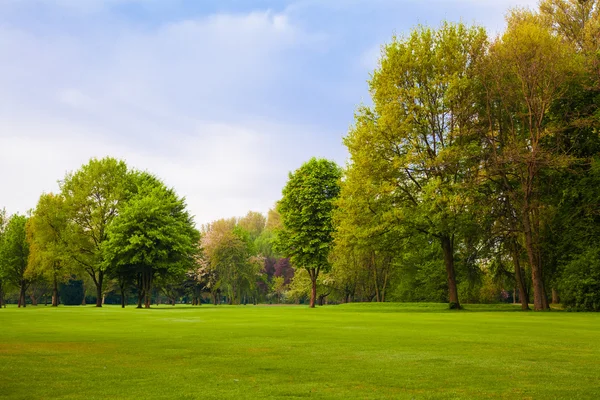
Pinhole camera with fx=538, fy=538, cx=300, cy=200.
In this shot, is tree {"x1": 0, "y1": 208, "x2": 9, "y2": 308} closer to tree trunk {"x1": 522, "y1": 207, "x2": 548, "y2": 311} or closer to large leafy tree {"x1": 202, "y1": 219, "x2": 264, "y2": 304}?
large leafy tree {"x1": 202, "y1": 219, "x2": 264, "y2": 304}

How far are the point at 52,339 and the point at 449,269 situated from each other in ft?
120

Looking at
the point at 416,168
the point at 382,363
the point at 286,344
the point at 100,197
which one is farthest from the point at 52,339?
the point at 100,197

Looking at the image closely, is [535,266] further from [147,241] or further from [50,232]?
[50,232]

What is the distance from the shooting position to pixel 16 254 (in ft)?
294

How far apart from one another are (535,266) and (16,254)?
3186 inches

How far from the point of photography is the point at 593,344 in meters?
16.5

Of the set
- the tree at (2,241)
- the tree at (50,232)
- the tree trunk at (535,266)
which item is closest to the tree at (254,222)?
the tree at (2,241)

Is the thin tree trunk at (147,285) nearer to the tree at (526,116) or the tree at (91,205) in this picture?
the tree at (91,205)

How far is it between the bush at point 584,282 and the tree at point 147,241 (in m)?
45.8

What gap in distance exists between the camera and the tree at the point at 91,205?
74.2 m

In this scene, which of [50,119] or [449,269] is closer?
[50,119]

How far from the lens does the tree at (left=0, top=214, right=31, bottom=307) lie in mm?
87312

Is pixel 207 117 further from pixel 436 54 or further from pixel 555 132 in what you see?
pixel 555 132

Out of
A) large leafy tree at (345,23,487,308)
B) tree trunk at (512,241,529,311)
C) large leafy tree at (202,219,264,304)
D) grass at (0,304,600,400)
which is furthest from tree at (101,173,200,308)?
grass at (0,304,600,400)
